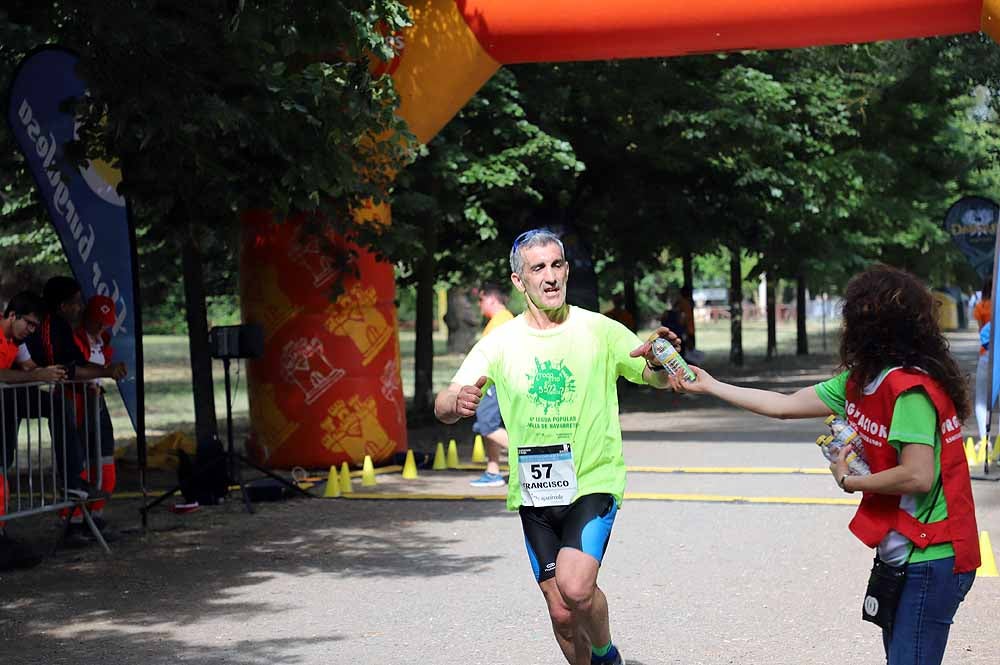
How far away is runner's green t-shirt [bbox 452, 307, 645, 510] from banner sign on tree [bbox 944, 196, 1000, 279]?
1354 cm

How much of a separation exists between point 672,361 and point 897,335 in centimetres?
85

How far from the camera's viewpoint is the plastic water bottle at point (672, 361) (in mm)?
4891

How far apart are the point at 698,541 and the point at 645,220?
1338cm

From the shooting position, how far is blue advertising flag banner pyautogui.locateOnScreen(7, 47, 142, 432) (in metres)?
10.6

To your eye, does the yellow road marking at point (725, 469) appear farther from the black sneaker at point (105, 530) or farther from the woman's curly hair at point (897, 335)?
the woman's curly hair at point (897, 335)

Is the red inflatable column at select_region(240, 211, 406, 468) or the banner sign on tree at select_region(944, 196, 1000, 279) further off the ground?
the banner sign on tree at select_region(944, 196, 1000, 279)

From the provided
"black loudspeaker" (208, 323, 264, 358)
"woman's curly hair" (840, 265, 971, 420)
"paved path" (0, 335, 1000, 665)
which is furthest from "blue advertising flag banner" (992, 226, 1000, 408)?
"woman's curly hair" (840, 265, 971, 420)

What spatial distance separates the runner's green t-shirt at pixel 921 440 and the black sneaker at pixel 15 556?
6665 millimetres

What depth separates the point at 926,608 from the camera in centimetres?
415

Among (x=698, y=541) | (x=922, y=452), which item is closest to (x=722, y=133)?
(x=698, y=541)

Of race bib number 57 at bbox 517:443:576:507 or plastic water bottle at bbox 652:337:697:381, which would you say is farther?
race bib number 57 at bbox 517:443:576:507

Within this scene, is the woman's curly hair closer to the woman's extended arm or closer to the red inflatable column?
the woman's extended arm

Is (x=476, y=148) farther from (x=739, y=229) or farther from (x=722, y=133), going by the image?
(x=739, y=229)

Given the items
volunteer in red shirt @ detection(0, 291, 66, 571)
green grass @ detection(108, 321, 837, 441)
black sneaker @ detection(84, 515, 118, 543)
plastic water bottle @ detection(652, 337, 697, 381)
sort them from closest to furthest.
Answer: plastic water bottle @ detection(652, 337, 697, 381)
volunteer in red shirt @ detection(0, 291, 66, 571)
black sneaker @ detection(84, 515, 118, 543)
green grass @ detection(108, 321, 837, 441)
